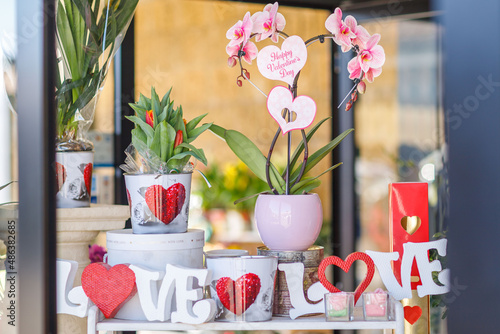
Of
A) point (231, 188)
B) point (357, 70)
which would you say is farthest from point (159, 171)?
point (231, 188)

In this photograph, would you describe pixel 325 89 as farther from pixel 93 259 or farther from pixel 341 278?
pixel 93 259

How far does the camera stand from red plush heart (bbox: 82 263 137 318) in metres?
1.07

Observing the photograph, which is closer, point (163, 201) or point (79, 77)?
point (163, 201)

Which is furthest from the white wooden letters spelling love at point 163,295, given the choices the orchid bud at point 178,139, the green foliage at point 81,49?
the green foliage at point 81,49

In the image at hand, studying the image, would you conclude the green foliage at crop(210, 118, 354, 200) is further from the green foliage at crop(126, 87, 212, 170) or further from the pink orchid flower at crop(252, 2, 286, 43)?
the pink orchid flower at crop(252, 2, 286, 43)

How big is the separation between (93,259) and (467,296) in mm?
1037

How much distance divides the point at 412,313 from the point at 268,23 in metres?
0.61

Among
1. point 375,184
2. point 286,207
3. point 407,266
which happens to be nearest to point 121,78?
point 286,207

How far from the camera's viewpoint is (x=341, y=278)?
2240mm

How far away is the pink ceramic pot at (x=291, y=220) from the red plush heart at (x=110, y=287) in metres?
0.26

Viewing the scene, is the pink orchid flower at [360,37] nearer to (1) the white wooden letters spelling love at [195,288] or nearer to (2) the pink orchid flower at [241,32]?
(2) the pink orchid flower at [241,32]

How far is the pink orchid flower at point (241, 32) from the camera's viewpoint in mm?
1175

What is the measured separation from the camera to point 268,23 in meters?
1.17

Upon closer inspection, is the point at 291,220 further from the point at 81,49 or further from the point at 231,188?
the point at 231,188
